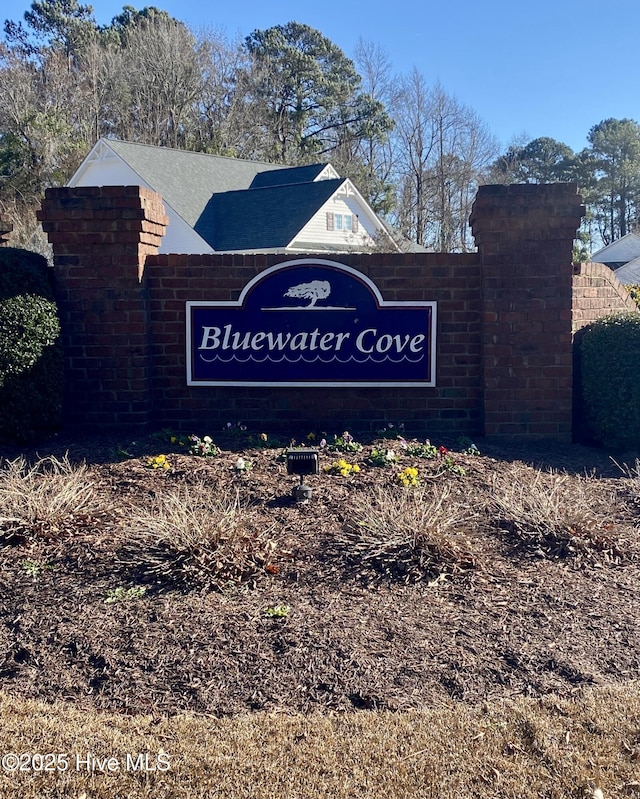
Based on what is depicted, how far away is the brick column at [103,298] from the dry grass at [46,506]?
2.03 meters

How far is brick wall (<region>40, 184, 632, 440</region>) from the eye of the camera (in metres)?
7.51

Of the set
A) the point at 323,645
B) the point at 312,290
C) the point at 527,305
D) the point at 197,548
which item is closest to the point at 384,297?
the point at 312,290

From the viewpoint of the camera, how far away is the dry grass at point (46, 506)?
4.91 meters

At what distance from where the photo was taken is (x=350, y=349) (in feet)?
25.1

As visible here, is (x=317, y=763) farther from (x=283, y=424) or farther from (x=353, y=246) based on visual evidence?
(x=353, y=246)

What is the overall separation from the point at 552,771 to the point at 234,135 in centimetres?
4467

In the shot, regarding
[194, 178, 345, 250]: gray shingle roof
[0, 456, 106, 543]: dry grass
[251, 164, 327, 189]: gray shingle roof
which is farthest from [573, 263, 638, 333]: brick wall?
[251, 164, 327, 189]: gray shingle roof

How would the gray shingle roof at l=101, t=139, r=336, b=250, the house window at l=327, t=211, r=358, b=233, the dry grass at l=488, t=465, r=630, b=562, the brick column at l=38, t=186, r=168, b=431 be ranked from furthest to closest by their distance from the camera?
the house window at l=327, t=211, r=358, b=233 < the gray shingle roof at l=101, t=139, r=336, b=250 < the brick column at l=38, t=186, r=168, b=431 < the dry grass at l=488, t=465, r=630, b=562

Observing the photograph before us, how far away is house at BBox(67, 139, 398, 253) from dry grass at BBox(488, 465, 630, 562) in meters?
19.9

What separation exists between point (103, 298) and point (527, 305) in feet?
13.9

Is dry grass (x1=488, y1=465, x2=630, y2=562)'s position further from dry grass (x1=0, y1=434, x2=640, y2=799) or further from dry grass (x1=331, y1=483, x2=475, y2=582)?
dry grass (x1=331, y1=483, x2=475, y2=582)

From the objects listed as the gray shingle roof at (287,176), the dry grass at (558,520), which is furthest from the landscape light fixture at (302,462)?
the gray shingle roof at (287,176)

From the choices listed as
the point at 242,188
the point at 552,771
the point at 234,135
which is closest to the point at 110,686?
the point at 552,771

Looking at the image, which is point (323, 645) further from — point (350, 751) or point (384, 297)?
point (384, 297)
